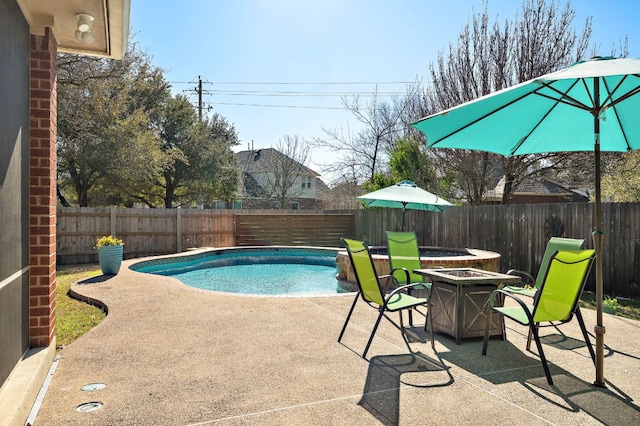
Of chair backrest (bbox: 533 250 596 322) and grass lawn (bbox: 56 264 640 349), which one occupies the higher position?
chair backrest (bbox: 533 250 596 322)

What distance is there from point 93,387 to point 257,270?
9141 millimetres

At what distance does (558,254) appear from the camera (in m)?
3.56

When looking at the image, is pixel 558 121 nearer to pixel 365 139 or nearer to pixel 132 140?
pixel 132 140

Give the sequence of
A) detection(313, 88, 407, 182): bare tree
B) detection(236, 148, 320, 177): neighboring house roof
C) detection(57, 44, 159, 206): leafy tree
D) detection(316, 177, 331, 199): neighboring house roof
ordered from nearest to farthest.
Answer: detection(57, 44, 159, 206): leafy tree < detection(313, 88, 407, 182): bare tree < detection(236, 148, 320, 177): neighboring house roof < detection(316, 177, 331, 199): neighboring house roof

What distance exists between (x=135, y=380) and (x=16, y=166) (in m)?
1.82

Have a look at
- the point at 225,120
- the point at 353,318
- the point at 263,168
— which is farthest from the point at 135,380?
the point at 263,168

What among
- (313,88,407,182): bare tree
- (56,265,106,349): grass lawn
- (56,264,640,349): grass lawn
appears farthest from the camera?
(313,88,407,182): bare tree

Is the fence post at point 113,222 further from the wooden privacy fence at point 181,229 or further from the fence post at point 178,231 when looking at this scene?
the fence post at point 178,231

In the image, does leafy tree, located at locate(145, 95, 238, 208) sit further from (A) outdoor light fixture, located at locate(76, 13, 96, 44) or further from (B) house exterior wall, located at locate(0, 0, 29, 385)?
(B) house exterior wall, located at locate(0, 0, 29, 385)

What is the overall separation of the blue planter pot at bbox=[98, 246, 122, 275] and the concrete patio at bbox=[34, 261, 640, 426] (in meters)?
3.49

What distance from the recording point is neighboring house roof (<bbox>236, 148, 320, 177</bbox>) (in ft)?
92.5

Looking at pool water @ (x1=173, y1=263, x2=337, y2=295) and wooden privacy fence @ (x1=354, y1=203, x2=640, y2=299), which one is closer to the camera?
wooden privacy fence @ (x1=354, y1=203, x2=640, y2=299)

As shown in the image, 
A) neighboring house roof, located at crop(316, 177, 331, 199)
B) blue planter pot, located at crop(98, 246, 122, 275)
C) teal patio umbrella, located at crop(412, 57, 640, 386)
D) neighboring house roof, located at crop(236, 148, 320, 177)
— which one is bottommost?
blue planter pot, located at crop(98, 246, 122, 275)

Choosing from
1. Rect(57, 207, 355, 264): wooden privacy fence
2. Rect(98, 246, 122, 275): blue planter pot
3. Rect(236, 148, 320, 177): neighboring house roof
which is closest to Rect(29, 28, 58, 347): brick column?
Rect(98, 246, 122, 275): blue planter pot
